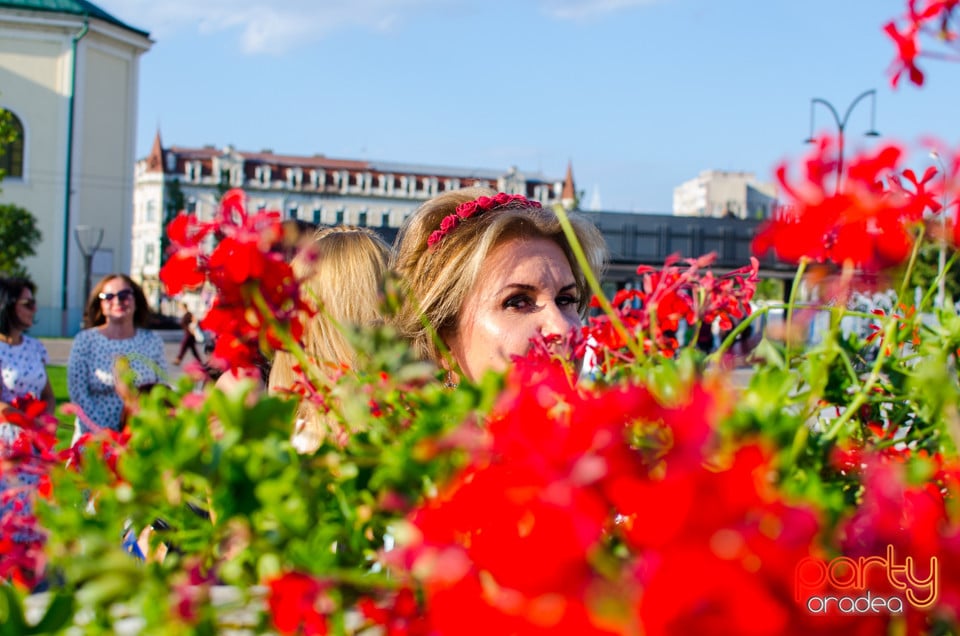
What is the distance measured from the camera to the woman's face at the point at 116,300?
6.89 m

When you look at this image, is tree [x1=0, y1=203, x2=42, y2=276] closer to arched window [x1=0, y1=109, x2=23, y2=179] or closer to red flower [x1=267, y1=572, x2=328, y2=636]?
arched window [x1=0, y1=109, x2=23, y2=179]

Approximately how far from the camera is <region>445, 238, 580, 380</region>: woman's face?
254 cm

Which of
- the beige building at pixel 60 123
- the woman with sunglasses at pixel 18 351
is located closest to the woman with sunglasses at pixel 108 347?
the woman with sunglasses at pixel 18 351

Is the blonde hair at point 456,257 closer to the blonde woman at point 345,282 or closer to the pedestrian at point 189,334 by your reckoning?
the blonde woman at point 345,282

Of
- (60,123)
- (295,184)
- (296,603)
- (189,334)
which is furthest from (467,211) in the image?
(295,184)

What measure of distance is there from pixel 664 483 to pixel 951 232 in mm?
545

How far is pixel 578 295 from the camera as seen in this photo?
273cm

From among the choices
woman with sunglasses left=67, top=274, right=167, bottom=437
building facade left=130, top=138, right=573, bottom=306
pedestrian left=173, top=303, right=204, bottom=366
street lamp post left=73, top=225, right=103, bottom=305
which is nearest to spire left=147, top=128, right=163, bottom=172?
building facade left=130, top=138, right=573, bottom=306

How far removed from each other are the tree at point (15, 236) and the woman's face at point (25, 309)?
2515cm

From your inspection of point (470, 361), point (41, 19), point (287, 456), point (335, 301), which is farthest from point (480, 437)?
point (41, 19)

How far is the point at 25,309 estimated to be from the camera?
6.66 metres

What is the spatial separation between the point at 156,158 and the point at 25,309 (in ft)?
241

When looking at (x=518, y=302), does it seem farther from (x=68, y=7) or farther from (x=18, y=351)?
(x=68, y=7)

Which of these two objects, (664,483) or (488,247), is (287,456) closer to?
(664,483)
